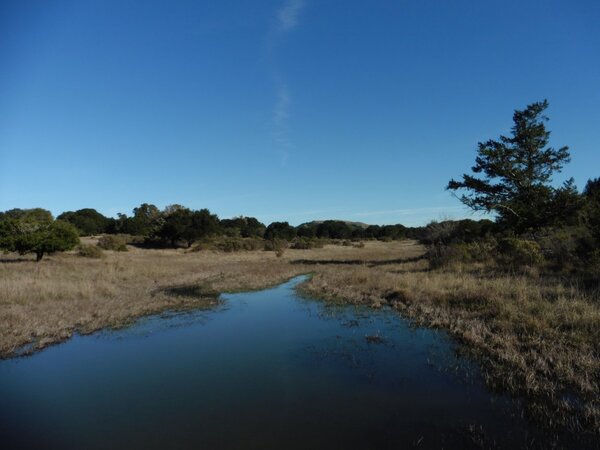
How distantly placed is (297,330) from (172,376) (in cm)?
488

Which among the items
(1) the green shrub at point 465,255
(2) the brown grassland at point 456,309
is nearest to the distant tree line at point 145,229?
(2) the brown grassland at point 456,309

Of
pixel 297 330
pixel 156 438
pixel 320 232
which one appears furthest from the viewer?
pixel 320 232

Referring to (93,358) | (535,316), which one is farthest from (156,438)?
(535,316)

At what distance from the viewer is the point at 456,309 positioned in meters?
13.6

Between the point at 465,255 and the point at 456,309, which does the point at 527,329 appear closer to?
the point at 456,309

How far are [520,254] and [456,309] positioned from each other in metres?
11.3

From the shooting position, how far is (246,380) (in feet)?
27.3

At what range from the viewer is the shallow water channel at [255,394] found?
5902mm

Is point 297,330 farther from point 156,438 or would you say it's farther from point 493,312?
point 156,438

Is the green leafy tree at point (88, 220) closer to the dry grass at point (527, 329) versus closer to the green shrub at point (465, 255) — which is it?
the green shrub at point (465, 255)

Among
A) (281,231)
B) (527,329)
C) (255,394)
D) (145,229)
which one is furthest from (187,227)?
(255,394)

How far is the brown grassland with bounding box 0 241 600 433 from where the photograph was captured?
23.4ft

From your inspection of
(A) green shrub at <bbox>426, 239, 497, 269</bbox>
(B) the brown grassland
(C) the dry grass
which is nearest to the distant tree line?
(B) the brown grassland

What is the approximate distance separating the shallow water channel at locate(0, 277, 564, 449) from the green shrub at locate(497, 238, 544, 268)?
1240 cm
